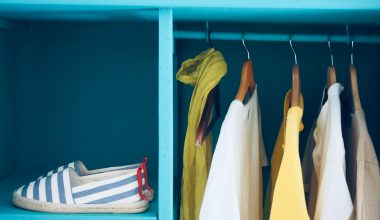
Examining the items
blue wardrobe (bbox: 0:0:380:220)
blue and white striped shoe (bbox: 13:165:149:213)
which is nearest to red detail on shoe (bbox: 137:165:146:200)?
blue and white striped shoe (bbox: 13:165:149:213)

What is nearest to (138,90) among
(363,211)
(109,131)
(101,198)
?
(109,131)

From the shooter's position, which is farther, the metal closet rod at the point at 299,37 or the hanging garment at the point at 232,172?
the metal closet rod at the point at 299,37

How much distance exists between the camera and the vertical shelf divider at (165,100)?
34.9 inches

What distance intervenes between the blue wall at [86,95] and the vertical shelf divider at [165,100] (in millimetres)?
427

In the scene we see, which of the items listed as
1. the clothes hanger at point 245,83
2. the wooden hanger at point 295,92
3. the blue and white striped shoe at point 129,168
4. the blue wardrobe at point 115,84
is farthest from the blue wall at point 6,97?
Result: the wooden hanger at point 295,92

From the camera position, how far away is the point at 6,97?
129cm

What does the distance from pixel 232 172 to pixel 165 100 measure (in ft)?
0.62

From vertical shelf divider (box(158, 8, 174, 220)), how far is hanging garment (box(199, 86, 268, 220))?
0.29 feet

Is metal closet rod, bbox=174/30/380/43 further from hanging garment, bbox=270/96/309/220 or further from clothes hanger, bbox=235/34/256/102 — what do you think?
hanging garment, bbox=270/96/309/220

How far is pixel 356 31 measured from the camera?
126cm

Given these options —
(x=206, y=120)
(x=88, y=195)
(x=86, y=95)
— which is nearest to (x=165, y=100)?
(x=206, y=120)

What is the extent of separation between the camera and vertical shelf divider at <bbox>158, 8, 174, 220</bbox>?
0.89 metres

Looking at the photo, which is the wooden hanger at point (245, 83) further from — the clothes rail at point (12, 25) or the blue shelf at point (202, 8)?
the clothes rail at point (12, 25)

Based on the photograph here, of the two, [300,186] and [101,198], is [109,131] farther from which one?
[300,186]
